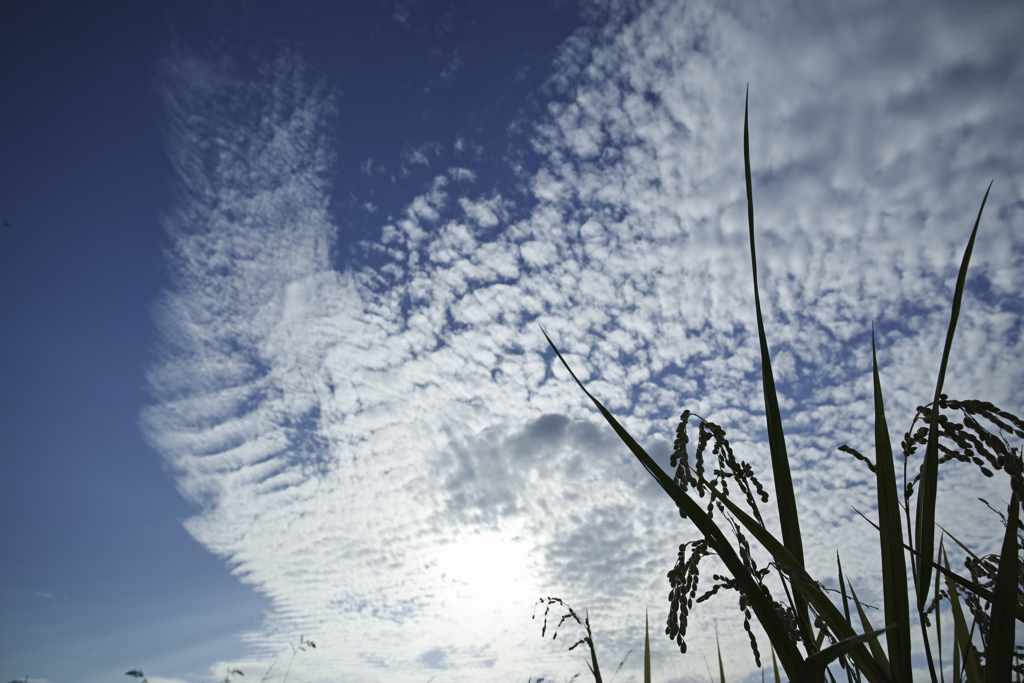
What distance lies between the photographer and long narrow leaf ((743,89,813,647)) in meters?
1.07

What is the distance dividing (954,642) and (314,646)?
4.51 meters

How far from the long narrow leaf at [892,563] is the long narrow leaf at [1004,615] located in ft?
0.44

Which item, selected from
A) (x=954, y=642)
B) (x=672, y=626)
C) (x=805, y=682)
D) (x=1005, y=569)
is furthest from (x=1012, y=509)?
(x=954, y=642)

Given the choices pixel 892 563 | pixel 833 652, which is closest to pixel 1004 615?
pixel 892 563

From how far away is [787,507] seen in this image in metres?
1.07

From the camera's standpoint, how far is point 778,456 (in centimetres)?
109

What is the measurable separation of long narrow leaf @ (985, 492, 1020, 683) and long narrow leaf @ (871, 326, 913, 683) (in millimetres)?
133

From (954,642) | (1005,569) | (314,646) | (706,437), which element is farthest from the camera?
(314,646)

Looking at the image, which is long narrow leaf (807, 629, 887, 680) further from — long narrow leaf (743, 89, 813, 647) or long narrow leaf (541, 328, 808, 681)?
long narrow leaf (743, 89, 813, 647)

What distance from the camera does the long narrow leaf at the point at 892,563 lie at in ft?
3.06

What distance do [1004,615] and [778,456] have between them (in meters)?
0.42

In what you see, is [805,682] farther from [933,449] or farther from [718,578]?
[718,578]

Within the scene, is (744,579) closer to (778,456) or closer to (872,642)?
(778,456)

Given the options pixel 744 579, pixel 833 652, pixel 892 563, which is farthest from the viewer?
pixel 892 563
